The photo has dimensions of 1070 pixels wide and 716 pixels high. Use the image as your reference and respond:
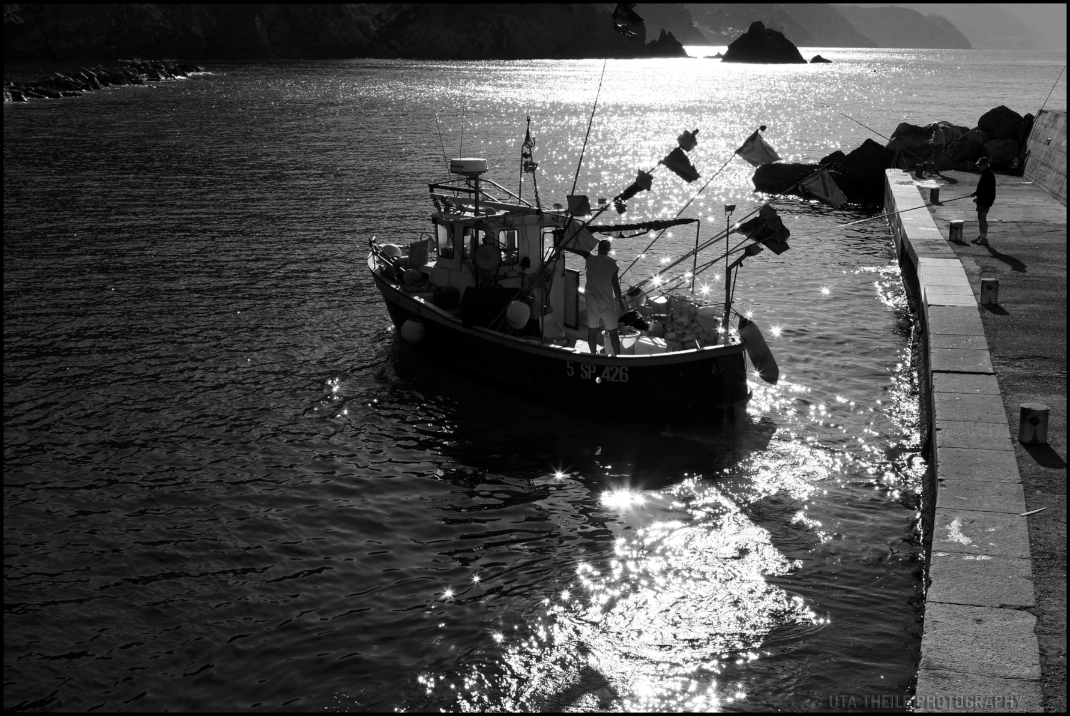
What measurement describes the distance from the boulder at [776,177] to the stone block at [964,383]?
30.0 meters

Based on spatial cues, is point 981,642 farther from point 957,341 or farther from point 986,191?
point 986,191

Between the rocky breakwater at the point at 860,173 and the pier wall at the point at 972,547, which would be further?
the rocky breakwater at the point at 860,173

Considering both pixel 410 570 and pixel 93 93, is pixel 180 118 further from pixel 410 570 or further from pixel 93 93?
pixel 410 570

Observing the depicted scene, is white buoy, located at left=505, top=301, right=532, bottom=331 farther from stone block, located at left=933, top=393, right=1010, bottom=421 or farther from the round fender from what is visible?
stone block, located at left=933, top=393, right=1010, bottom=421

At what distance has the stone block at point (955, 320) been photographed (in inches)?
675

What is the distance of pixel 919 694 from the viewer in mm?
8320

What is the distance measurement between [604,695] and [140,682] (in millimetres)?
5193

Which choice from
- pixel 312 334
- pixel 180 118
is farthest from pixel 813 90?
pixel 312 334

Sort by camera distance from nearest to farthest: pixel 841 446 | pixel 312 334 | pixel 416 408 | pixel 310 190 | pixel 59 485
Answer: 1. pixel 59 485
2. pixel 841 446
3. pixel 416 408
4. pixel 312 334
5. pixel 310 190

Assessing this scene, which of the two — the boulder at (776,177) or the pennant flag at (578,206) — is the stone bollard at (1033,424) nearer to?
the pennant flag at (578,206)

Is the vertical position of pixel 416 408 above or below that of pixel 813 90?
below

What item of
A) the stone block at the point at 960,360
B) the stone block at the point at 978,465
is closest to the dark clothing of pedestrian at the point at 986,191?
the stone block at the point at 960,360

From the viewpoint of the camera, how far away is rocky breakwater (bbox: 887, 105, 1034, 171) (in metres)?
36.8

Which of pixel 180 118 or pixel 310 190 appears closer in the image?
pixel 310 190
